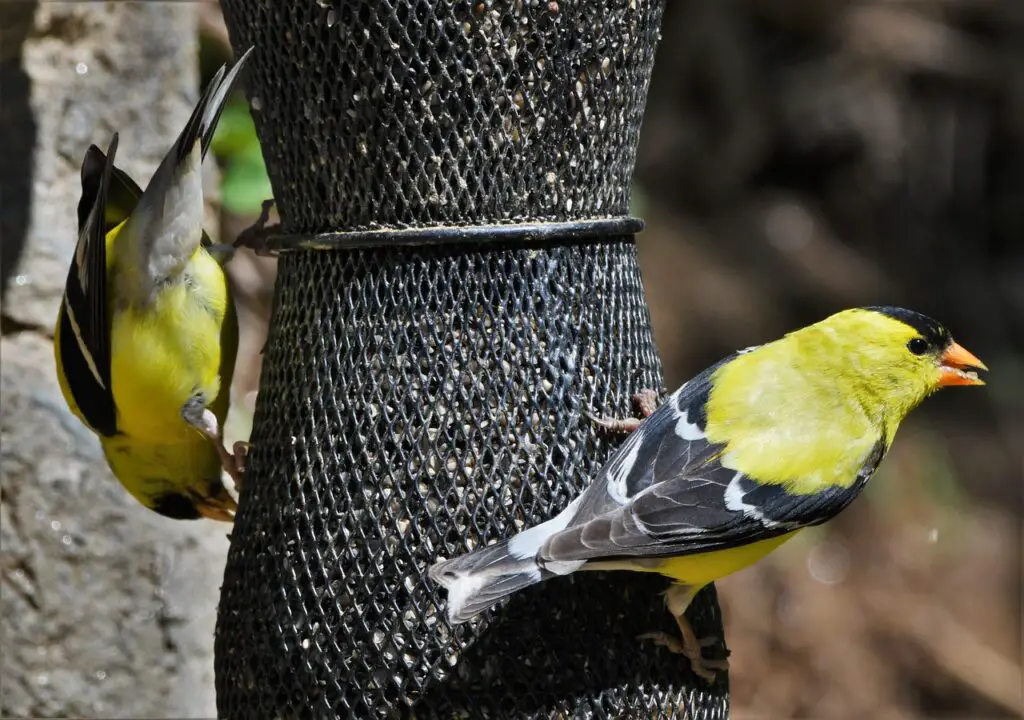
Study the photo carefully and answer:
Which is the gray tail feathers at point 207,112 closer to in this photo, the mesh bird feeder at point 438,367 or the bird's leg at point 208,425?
the mesh bird feeder at point 438,367

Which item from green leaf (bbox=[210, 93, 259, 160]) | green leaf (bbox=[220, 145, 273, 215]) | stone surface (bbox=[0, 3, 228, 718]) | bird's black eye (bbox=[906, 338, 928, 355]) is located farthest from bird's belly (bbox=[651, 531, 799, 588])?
green leaf (bbox=[210, 93, 259, 160])

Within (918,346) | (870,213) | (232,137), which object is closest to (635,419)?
(918,346)

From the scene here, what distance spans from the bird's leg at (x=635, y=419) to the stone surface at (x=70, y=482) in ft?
5.91

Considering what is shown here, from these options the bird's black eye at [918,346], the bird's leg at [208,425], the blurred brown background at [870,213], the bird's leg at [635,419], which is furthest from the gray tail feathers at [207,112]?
the blurred brown background at [870,213]

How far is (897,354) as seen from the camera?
3.17 meters

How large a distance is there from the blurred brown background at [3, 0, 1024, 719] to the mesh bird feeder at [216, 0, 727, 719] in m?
4.93

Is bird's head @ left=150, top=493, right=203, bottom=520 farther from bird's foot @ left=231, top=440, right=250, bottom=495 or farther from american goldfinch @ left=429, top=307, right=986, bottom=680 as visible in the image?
american goldfinch @ left=429, top=307, right=986, bottom=680

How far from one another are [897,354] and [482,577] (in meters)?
1.16

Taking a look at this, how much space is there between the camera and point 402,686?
9.18ft

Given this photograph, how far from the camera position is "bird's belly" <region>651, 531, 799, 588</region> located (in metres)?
2.84

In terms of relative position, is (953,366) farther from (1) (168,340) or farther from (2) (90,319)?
(2) (90,319)

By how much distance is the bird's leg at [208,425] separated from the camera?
369 cm

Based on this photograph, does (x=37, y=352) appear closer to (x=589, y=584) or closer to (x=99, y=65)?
(x=99, y=65)

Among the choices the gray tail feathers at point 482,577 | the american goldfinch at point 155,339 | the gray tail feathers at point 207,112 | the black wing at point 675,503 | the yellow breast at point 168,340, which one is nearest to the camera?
the gray tail feathers at point 482,577
